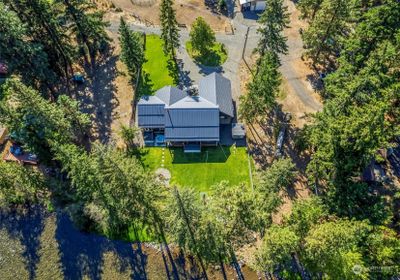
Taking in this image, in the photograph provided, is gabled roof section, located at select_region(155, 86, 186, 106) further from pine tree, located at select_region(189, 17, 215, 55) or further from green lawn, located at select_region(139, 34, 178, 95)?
pine tree, located at select_region(189, 17, 215, 55)

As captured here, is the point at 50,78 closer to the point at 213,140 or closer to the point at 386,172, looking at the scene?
the point at 213,140

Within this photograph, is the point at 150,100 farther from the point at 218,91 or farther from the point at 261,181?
the point at 261,181

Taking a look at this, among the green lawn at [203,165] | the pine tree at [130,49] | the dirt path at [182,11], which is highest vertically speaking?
the dirt path at [182,11]

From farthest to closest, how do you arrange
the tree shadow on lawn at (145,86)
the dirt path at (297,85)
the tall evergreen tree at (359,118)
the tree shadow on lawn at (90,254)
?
the tree shadow on lawn at (145,86), the dirt path at (297,85), the tree shadow on lawn at (90,254), the tall evergreen tree at (359,118)

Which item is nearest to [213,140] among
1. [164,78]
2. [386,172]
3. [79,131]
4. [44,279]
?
[164,78]

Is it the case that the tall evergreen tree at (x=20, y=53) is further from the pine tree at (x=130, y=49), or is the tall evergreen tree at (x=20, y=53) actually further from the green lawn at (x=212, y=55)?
the green lawn at (x=212, y=55)

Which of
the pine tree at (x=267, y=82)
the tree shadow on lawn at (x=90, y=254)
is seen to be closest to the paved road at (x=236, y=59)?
the pine tree at (x=267, y=82)

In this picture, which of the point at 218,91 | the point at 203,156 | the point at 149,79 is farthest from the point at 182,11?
the point at 203,156
